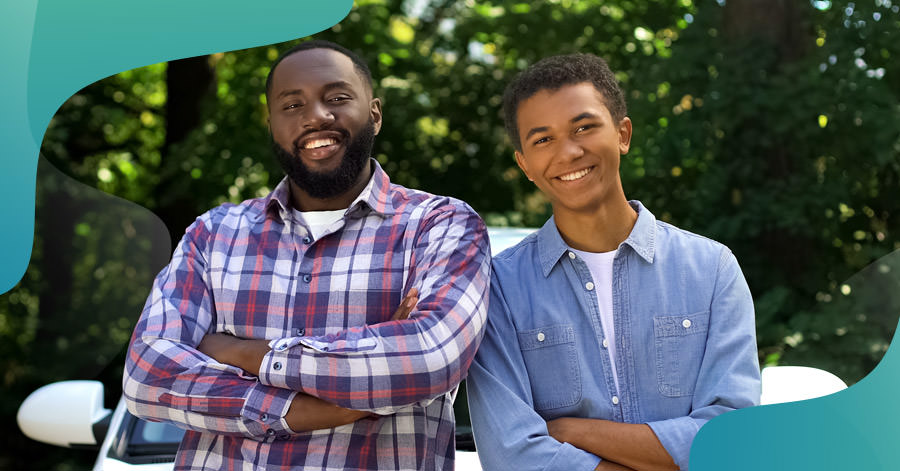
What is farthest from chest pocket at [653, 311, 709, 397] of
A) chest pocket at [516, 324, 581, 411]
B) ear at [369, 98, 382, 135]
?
ear at [369, 98, 382, 135]

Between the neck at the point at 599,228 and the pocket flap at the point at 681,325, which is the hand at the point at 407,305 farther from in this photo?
the pocket flap at the point at 681,325

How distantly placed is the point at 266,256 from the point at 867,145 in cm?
426

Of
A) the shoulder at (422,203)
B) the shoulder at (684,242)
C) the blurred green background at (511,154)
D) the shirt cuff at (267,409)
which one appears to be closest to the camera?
the shirt cuff at (267,409)

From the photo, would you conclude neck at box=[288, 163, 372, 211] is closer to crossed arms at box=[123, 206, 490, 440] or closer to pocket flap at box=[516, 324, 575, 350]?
crossed arms at box=[123, 206, 490, 440]

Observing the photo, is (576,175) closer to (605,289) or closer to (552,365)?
(605,289)

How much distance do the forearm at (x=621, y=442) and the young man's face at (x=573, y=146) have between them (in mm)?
573

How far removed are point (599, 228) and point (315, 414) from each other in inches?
35.5

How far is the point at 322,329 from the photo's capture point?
2.35 metres

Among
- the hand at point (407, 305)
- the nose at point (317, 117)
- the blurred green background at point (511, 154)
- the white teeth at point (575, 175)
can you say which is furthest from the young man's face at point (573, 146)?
the blurred green background at point (511, 154)

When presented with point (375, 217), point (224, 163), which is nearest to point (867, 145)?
point (375, 217)

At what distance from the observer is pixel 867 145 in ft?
17.6

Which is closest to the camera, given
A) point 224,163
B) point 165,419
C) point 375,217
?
point 165,419

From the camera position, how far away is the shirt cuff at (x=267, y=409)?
2219mm

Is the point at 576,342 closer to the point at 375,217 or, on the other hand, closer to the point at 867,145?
the point at 375,217
